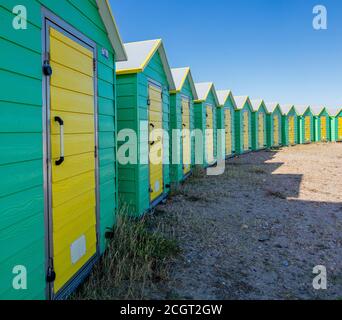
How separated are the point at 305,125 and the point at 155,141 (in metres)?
24.6

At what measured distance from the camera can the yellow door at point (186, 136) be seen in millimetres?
9773

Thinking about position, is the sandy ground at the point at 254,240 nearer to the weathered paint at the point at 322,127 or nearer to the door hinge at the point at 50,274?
the door hinge at the point at 50,274

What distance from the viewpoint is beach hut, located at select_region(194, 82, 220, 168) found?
39.9 ft

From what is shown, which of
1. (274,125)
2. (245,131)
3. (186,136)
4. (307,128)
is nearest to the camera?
(186,136)

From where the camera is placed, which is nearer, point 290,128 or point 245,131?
point 245,131

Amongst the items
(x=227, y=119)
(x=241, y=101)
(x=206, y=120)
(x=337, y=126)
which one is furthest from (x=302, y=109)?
(x=206, y=120)

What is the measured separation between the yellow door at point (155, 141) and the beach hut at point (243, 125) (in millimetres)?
11852

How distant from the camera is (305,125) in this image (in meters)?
27.3

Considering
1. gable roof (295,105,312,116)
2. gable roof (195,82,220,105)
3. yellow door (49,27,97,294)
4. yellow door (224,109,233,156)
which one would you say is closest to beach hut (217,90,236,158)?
yellow door (224,109,233,156)

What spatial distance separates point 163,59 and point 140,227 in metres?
4.39

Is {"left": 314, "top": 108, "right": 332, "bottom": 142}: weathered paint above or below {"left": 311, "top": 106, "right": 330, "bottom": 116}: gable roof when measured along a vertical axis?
below

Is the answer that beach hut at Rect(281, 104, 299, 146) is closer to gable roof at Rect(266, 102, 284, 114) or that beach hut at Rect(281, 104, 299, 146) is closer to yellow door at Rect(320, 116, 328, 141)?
gable roof at Rect(266, 102, 284, 114)

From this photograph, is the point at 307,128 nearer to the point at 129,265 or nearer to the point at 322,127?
the point at 322,127

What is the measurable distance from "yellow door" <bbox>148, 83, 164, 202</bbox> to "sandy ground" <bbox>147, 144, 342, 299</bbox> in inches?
19.7
